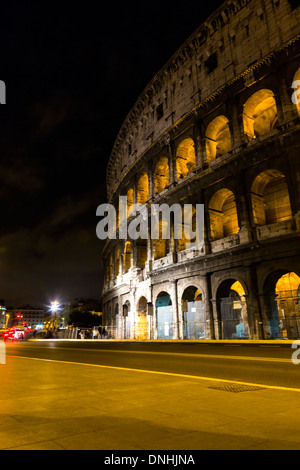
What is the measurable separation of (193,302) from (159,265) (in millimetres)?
4432

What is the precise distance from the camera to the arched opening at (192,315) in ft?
72.4

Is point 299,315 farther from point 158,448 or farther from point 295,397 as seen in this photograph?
point 158,448

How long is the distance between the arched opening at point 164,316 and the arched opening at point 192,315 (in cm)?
129

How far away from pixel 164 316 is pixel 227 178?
1132cm

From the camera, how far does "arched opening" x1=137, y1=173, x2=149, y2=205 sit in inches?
1251

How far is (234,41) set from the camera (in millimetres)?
23375

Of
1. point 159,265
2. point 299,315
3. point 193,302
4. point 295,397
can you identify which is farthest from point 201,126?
point 295,397

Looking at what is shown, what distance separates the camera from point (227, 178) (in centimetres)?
2231

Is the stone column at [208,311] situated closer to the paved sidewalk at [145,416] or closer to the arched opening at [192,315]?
the arched opening at [192,315]

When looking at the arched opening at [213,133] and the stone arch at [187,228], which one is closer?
the arched opening at [213,133]

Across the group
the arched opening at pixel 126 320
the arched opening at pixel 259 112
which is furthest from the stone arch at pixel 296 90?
the arched opening at pixel 126 320

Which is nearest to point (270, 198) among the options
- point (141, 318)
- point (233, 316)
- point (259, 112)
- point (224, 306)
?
point (259, 112)

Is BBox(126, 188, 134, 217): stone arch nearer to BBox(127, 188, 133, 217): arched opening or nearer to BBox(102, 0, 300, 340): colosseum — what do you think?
BBox(127, 188, 133, 217): arched opening

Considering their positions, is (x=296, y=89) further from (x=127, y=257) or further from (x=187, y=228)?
(x=127, y=257)
